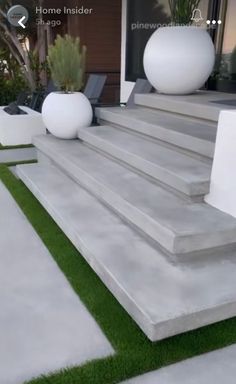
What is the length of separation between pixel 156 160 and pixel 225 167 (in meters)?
0.74

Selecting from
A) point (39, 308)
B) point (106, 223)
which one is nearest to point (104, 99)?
point (106, 223)

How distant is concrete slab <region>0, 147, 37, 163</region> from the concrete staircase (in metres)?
1.13

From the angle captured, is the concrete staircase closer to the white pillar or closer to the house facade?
the white pillar

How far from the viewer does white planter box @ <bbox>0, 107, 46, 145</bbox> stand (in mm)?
5762

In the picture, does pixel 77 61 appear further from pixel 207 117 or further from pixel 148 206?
pixel 148 206

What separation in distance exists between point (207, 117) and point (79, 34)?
6664mm

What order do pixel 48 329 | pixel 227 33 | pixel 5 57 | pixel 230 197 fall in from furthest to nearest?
pixel 5 57 < pixel 227 33 < pixel 230 197 < pixel 48 329

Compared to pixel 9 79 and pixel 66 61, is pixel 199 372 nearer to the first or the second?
pixel 66 61

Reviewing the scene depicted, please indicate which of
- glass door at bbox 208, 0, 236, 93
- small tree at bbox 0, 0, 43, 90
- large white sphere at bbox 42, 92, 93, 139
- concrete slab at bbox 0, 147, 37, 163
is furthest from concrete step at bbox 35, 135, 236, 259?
small tree at bbox 0, 0, 43, 90

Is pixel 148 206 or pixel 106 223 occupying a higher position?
pixel 148 206

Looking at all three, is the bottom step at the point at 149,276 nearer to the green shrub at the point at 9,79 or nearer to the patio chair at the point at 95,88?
the patio chair at the point at 95,88

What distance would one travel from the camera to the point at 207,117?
342 cm

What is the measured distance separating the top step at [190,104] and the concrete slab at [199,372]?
82.9 inches

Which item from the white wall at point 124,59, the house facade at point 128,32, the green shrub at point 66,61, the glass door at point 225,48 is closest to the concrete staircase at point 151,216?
the green shrub at point 66,61
